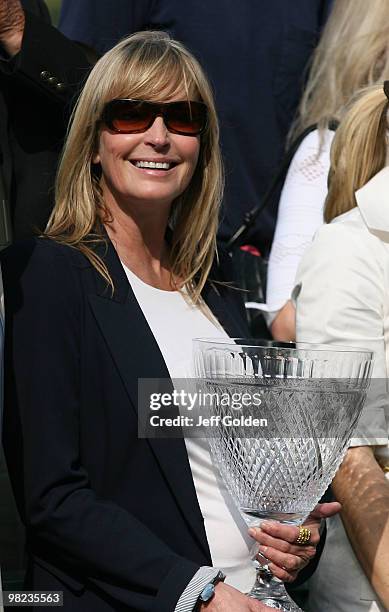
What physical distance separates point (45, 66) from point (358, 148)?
725 millimetres

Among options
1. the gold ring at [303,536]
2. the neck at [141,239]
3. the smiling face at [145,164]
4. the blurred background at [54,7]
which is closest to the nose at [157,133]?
the smiling face at [145,164]

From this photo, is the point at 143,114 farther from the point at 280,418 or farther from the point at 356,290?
A: the point at 280,418

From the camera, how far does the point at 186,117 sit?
2377 millimetres

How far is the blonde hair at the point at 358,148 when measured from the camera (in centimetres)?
239

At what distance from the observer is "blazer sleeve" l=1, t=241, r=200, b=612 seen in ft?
6.33

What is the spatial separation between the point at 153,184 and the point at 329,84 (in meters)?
1.02

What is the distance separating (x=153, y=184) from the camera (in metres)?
2.38

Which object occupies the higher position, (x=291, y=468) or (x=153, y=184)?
(x=153, y=184)

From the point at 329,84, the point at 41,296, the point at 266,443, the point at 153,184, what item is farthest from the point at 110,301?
the point at 329,84

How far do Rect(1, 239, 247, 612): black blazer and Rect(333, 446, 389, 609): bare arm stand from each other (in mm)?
276

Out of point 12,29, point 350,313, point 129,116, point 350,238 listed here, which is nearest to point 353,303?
point 350,313

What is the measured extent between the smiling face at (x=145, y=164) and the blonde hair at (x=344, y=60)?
2.67ft

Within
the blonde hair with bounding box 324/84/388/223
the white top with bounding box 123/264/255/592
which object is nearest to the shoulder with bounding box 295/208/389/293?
the blonde hair with bounding box 324/84/388/223

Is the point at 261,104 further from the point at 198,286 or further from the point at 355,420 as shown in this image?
the point at 355,420
